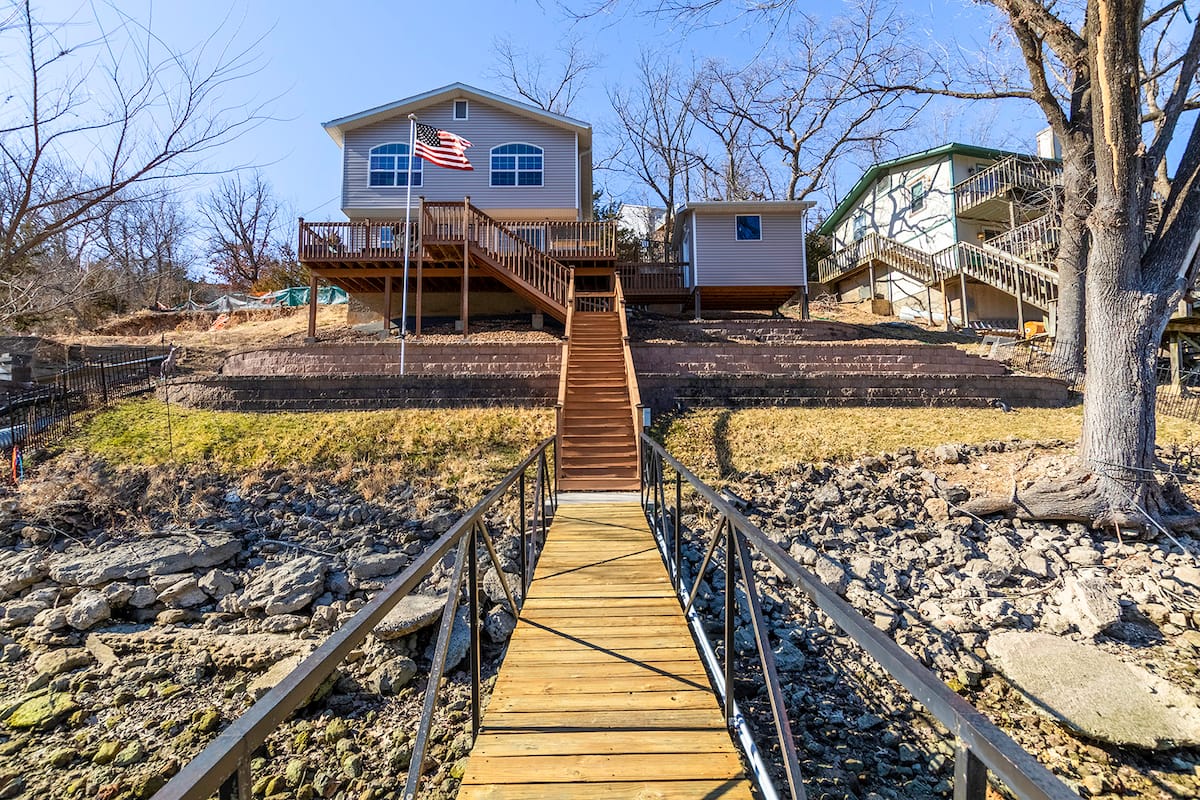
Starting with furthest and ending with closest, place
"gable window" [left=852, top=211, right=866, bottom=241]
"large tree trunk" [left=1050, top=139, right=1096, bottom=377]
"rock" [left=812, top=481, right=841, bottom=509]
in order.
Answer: "gable window" [left=852, top=211, right=866, bottom=241] < "large tree trunk" [left=1050, top=139, right=1096, bottom=377] < "rock" [left=812, top=481, right=841, bottom=509]

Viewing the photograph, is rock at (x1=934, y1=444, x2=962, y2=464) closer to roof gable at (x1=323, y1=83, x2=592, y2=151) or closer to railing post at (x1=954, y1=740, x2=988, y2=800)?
railing post at (x1=954, y1=740, x2=988, y2=800)

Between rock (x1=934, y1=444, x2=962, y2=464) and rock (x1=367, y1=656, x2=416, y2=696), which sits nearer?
rock (x1=367, y1=656, x2=416, y2=696)

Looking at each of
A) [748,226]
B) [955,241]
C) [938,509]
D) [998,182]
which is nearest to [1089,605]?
[938,509]

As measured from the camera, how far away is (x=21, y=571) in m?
6.66

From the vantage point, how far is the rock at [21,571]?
255 inches

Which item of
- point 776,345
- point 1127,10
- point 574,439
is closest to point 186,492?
point 574,439

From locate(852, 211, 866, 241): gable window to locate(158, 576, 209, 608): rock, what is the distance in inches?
1152

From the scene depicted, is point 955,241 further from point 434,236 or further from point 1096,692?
point 1096,692

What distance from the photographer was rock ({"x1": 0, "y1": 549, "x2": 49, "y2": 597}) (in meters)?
6.49

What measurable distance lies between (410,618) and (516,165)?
Answer: 1656cm

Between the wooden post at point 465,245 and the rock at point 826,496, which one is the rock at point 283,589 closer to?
the rock at point 826,496

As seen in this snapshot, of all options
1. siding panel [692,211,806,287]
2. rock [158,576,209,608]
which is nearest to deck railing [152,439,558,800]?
rock [158,576,209,608]

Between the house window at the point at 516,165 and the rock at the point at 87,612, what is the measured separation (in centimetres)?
1569

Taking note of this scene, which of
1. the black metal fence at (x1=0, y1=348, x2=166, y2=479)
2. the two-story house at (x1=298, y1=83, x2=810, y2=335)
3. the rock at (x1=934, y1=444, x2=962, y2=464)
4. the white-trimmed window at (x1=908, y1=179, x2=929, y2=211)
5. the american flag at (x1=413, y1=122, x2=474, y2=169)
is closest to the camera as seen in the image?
the rock at (x1=934, y1=444, x2=962, y2=464)
